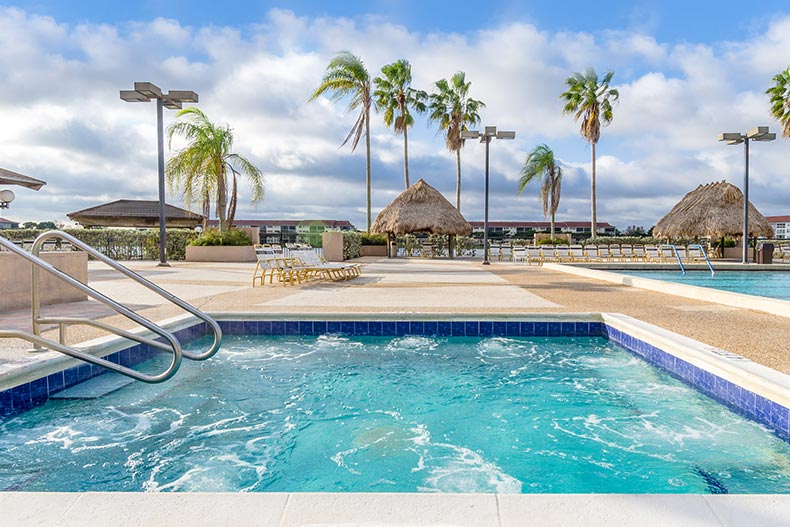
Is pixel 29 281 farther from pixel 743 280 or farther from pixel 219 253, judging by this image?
pixel 743 280

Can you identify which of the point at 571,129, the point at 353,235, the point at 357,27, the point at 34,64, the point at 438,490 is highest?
the point at 571,129

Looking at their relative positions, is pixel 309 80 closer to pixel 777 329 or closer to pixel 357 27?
pixel 357 27

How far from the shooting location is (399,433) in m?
3.85

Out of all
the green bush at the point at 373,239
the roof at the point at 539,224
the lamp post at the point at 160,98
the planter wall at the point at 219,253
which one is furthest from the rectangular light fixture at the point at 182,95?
the roof at the point at 539,224

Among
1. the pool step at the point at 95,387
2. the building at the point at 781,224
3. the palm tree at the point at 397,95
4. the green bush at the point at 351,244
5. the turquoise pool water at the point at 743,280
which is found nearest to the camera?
the pool step at the point at 95,387

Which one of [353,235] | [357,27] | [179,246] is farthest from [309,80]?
[357,27]

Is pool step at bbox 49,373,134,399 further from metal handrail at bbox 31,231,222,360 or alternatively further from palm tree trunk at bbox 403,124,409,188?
palm tree trunk at bbox 403,124,409,188

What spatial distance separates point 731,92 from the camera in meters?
14.4

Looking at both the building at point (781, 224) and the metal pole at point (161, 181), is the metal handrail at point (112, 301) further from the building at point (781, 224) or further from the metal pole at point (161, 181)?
the building at point (781, 224)

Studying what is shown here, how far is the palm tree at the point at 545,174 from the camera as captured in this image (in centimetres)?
3198

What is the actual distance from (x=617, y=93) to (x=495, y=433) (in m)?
31.0

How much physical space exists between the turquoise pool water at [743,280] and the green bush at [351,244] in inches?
425

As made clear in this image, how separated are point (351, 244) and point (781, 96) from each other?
803 inches

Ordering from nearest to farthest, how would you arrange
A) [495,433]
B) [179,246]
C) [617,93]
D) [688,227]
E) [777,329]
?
[495,433] → [777,329] → [179,246] → [688,227] → [617,93]
